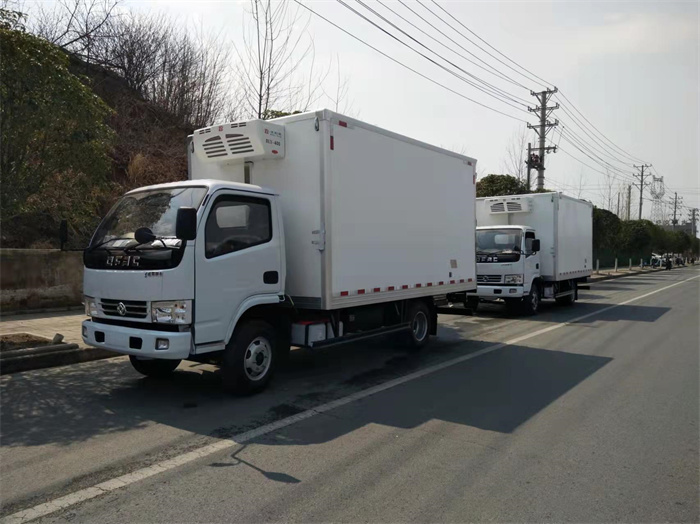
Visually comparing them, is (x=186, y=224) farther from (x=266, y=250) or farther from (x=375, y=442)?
(x=375, y=442)

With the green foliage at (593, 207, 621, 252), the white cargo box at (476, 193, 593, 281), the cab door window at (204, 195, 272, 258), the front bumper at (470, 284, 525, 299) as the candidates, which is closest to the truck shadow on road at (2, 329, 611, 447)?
the cab door window at (204, 195, 272, 258)

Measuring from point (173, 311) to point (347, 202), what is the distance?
2760 mm

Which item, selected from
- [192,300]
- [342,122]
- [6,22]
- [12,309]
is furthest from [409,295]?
[12,309]

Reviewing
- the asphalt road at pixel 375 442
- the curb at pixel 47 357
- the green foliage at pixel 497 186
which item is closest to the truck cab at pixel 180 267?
the asphalt road at pixel 375 442

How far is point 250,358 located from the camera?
6215 millimetres

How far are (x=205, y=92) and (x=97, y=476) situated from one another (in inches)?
838

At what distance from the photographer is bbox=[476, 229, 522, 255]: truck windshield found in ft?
46.9

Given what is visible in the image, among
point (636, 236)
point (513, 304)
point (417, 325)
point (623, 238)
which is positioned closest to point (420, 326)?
point (417, 325)

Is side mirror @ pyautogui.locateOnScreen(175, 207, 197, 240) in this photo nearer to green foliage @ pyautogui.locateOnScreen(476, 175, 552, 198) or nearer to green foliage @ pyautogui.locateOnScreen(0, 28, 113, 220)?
green foliage @ pyautogui.locateOnScreen(0, 28, 113, 220)

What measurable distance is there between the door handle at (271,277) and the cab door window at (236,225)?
38cm

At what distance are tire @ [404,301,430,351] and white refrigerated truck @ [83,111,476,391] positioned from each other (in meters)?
0.06

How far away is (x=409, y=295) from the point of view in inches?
341

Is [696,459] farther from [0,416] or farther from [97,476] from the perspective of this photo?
[0,416]

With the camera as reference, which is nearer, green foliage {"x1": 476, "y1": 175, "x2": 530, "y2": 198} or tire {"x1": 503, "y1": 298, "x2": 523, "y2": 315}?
tire {"x1": 503, "y1": 298, "x2": 523, "y2": 315}
